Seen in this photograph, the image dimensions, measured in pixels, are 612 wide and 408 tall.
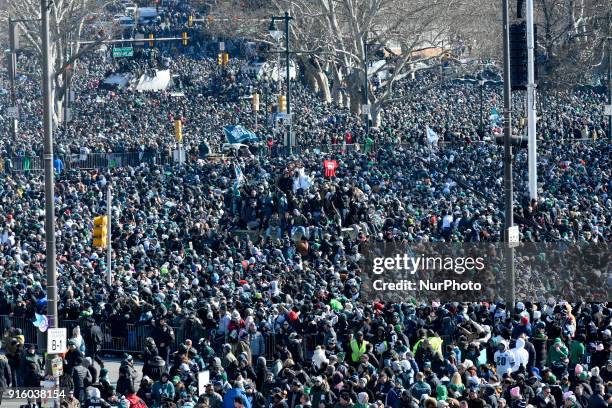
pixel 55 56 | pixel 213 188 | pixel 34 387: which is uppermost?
pixel 55 56

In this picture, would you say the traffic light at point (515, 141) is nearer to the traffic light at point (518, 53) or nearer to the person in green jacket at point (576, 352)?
the traffic light at point (518, 53)

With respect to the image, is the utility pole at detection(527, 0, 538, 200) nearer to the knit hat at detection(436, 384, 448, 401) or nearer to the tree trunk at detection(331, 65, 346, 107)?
the knit hat at detection(436, 384, 448, 401)

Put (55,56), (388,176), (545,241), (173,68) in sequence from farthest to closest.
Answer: (173,68) → (55,56) → (388,176) → (545,241)

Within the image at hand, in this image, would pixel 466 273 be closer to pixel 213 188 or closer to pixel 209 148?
pixel 213 188

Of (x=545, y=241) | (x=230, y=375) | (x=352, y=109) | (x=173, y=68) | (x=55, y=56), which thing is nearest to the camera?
(x=230, y=375)

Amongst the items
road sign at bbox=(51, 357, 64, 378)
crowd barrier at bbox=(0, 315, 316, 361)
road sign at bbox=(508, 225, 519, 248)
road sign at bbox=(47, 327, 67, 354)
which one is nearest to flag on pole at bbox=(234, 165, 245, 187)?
crowd barrier at bbox=(0, 315, 316, 361)

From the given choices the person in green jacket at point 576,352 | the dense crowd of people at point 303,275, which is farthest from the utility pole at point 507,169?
the person in green jacket at point 576,352

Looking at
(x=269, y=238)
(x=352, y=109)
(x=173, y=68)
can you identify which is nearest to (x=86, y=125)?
(x=352, y=109)
